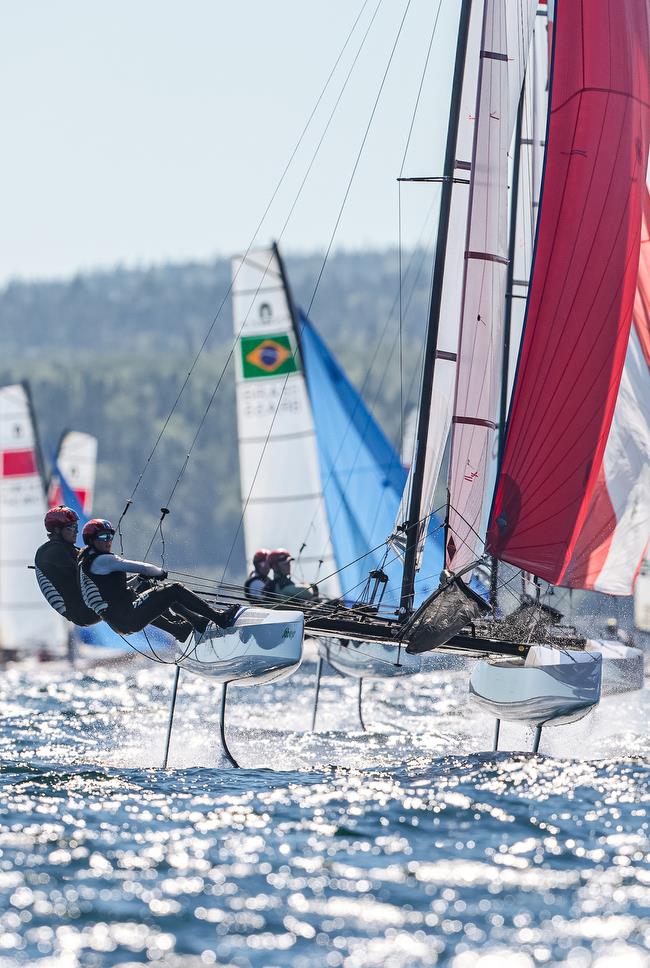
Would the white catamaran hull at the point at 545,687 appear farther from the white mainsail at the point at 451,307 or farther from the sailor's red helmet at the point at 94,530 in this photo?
the sailor's red helmet at the point at 94,530

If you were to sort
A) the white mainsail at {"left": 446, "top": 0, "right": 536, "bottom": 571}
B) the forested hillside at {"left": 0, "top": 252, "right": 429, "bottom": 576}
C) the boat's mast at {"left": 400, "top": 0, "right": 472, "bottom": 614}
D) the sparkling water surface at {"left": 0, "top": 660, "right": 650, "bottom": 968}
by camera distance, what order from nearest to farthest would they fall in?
the sparkling water surface at {"left": 0, "top": 660, "right": 650, "bottom": 968}
the boat's mast at {"left": 400, "top": 0, "right": 472, "bottom": 614}
the white mainsail at {"left": 446, "top": 0, "right": 536, "bottom": 571}
the forested hillside at {"left": 0, "top": 252, "right": 429, "bottom": 576}

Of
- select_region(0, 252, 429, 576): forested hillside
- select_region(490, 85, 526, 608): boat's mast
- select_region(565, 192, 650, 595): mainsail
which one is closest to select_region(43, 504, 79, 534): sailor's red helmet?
select_region(0, 252, 429, 576): forested hillside

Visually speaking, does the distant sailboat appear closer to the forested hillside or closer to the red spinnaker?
the red spinnaker

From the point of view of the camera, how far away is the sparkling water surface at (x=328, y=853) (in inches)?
159

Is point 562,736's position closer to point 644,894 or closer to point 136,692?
point 644,894

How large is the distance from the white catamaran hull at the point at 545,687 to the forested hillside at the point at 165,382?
7.88ft

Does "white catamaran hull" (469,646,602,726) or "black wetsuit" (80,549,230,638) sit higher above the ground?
"black wetsuit" (80,549,230,638)

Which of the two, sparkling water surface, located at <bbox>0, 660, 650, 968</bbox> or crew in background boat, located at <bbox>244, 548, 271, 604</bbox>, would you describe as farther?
crew in background boat, located at <bbox>244, 548, 271, 604</bbox>

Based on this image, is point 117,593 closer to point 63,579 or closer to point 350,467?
point 63,579

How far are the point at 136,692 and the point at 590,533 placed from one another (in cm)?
819

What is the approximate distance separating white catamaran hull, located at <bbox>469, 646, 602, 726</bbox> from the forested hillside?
240 centimetres

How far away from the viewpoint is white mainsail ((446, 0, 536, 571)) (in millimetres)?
8578

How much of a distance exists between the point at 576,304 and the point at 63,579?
3391 millimetres

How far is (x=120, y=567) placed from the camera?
7254mm
